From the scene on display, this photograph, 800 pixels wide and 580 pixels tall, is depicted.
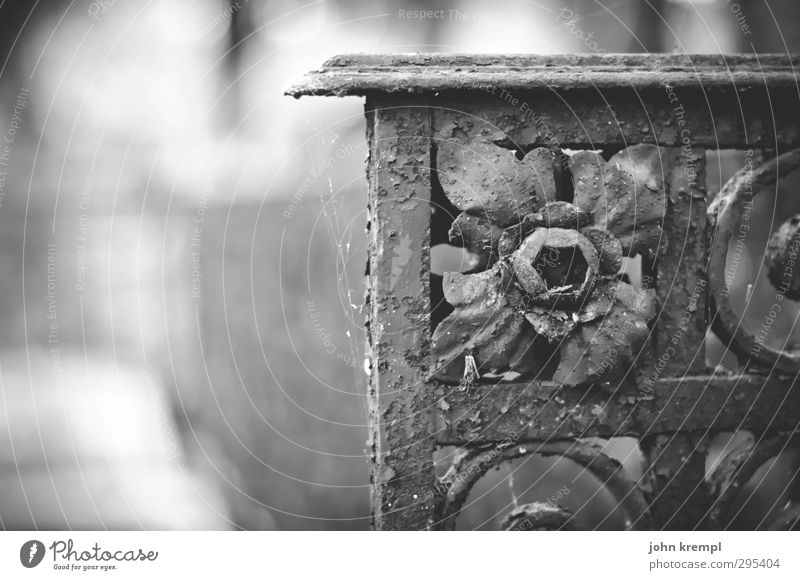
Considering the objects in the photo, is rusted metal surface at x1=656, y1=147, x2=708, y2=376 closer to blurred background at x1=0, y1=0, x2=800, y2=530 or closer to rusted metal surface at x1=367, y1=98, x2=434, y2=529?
rusted metal surface at x1=367, y1=98, x2=434, y2=529

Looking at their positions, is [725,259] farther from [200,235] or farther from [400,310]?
[200,235]

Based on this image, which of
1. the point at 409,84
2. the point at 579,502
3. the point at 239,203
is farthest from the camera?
the point at 579,502

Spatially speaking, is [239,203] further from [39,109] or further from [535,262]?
[535,262]

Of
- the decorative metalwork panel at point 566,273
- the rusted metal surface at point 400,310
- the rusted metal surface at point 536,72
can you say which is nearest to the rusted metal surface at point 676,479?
the decorative metalwork panel at point 566,273

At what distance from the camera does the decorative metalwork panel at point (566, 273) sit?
69cm

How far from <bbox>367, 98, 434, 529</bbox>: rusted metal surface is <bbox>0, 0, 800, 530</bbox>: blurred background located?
0.54m

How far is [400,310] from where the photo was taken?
697 mm

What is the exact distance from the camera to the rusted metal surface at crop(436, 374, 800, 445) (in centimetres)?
72

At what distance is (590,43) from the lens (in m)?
1.38

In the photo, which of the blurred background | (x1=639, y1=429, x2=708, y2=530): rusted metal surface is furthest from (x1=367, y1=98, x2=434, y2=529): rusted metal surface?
the blurred background

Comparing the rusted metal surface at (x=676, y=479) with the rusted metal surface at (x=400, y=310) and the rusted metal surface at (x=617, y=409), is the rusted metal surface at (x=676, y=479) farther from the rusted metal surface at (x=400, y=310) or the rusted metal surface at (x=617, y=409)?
the rusted metal surface at (x=400, y=310)

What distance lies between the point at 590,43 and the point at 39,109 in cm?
130
